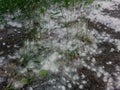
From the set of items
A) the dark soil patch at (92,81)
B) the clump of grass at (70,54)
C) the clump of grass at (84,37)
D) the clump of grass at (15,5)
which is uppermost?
the clump of grass at (15,5)

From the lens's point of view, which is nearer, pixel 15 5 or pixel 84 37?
pixel 84 37

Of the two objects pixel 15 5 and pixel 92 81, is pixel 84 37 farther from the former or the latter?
pixel 15 5

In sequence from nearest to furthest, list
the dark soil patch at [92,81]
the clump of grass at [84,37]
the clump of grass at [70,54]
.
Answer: the dark soil patch at [92,81] → the clump of grass at [70,54] → the clump of grass at [84,37]

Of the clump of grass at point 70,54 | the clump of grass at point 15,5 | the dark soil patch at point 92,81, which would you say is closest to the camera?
the dark soil patch at point 92,81

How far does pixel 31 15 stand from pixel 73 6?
4.12 ft

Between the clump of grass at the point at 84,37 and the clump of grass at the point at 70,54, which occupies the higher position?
the clump of grass at the point at 84,37

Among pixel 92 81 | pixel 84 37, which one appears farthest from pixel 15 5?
pixel 92 81

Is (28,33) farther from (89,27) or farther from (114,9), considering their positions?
(114,9)

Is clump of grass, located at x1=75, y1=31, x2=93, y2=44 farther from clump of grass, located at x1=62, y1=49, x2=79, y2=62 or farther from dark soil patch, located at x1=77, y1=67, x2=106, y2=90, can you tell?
dark soil patch, located at x1=77, y1=67, x2=106, y2=90

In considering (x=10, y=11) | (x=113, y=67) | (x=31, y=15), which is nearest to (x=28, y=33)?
(x=31, y=15)

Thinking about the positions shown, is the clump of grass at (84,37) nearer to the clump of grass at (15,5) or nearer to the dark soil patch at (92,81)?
the dark soil patch at (92,81)

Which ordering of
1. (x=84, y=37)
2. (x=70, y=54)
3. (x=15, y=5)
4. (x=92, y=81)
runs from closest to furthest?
(x=92, y=81) < (x=70, y=54) < (x=84, y=37) < (x=15, y=5)

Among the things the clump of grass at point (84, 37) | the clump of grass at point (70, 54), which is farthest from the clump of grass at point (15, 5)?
the clump of grass at point (70, 54)

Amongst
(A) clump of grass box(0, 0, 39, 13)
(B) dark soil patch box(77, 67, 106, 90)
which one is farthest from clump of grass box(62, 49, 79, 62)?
(A) clump of grass box(0, 0, 39, 13)
